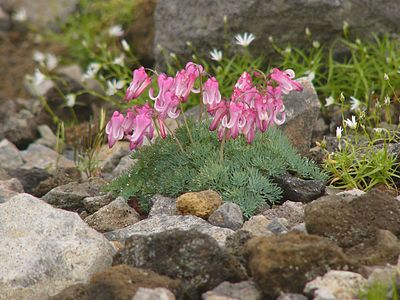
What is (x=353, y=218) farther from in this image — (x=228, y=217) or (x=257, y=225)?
(x=228, y=217)

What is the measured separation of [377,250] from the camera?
4168 millimetres

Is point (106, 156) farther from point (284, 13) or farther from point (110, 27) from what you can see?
point (110, 27)

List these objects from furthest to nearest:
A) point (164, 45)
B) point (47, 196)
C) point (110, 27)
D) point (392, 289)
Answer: point (110, 27) → point (164, 45) → point (47, 196) → point (392, 289)

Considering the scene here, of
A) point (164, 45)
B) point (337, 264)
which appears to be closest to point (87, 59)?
point (164, 45)

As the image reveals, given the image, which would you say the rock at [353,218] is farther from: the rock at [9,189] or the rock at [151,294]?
the rock at [9,189]

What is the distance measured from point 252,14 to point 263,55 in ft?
1.29

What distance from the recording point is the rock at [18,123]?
8.23m

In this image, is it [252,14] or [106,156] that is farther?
[252,14]

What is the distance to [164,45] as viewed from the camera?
832 cm

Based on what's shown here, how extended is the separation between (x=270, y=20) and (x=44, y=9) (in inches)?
189

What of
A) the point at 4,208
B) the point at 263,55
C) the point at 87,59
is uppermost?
the point at 4,208

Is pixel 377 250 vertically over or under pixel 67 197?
over

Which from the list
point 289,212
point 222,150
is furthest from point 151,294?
point 222,150

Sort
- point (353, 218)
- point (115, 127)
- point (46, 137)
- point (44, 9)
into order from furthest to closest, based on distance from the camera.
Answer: point (44, 9) < point (46, 137) < point (115, 127) < point (353, 218)
